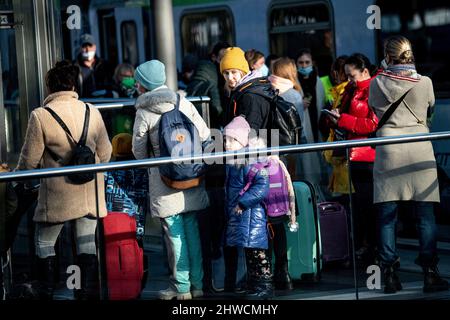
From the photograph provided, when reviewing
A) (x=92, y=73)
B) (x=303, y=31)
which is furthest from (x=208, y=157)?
(x=92, y=73)

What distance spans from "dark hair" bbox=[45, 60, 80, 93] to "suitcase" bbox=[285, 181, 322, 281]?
1.70m

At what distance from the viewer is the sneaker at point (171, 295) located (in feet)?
23.7

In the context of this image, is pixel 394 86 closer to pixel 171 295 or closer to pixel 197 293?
pixel 197 293

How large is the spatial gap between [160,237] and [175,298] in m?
0.37

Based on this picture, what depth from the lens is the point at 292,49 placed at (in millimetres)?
15047

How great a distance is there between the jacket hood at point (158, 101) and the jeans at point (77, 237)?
3.92 feet

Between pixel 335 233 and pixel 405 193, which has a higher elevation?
pixel 405 193

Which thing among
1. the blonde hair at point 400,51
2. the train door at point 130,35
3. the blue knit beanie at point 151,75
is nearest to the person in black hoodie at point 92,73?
the train door at point 130,35

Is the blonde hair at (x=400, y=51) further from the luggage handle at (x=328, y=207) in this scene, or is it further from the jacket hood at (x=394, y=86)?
the luggage handle at (x=328, y=207)

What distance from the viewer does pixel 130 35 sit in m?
19.8

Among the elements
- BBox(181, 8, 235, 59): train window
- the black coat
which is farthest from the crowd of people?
BBox(181, 8, 235, 59): train window

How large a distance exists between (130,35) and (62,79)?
11.9m

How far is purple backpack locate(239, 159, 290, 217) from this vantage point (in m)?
7.19

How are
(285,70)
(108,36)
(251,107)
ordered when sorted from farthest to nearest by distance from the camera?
(108,36) < (285,70) < (251,107)
